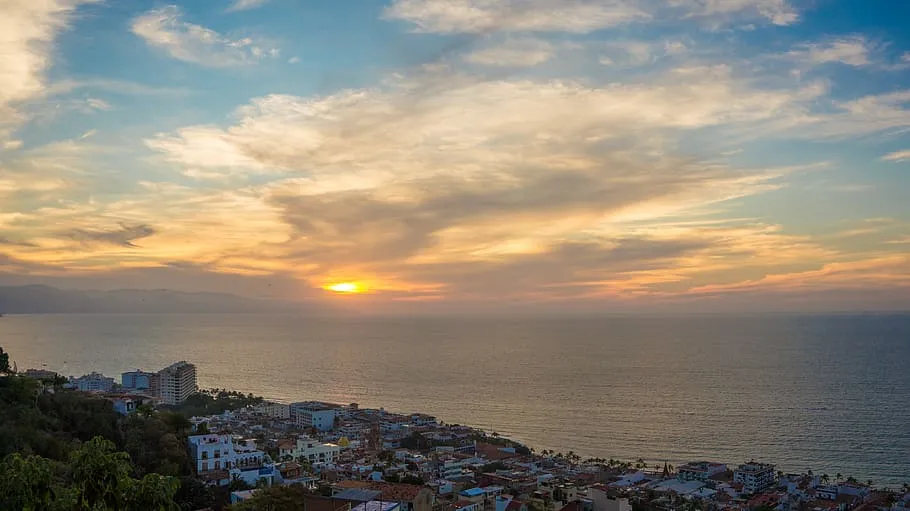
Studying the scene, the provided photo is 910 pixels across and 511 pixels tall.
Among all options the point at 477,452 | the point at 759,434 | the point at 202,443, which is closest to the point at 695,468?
the point at 477,452

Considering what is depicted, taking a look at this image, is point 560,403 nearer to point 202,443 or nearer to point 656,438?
point 656,438

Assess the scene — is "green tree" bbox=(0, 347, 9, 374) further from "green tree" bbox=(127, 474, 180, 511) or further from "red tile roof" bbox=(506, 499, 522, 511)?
"green tree" bbox=(127, 474, 180, 511)

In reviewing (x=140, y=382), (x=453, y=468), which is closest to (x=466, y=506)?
(x=453, y=468)

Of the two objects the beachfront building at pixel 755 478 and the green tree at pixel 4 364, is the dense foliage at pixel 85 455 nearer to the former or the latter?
the green tree at pixel 4 364

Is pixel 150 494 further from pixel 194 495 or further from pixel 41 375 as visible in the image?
pixel 41 375

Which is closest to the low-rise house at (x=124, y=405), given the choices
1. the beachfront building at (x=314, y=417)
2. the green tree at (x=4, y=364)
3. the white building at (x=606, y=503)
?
the green tree at (x=4, y=364)

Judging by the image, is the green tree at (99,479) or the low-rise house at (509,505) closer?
the green tree at (99,479)
